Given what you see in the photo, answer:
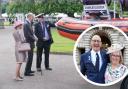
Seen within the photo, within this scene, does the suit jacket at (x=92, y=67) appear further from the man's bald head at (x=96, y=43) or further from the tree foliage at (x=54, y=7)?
the tree foliage at (x=54, y=7)

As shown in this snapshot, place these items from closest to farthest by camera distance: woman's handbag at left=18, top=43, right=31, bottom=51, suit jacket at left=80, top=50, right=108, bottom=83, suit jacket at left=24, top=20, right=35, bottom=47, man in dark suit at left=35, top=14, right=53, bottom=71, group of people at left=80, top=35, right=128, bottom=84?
group of people at left=80, top=35, right=128, bottom=84
suit jacket at left=80, top=50, right=108, bottom=83
woman's handbag at left=18, top=43, right=31, bottom=51
suit jacket at left=24, top=20, right=35, bottom=47
man in dark suit at left=35, top=14, right=53, bottom=71

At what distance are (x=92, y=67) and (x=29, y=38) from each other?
4.15 metres

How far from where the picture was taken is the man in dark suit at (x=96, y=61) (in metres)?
7.87

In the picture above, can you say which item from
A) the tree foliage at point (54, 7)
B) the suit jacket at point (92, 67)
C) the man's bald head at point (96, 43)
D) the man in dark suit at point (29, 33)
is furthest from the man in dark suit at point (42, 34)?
the tree foliage at point (54, 7)

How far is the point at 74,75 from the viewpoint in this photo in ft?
39.0

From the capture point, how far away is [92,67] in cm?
791

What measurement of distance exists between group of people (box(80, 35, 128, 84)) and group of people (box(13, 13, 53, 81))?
3.40 meters

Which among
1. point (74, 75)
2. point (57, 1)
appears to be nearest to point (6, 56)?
point (74, 75)

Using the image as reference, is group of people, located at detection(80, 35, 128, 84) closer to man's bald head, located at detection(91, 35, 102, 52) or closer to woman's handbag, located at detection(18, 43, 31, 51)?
man's bald head, located at detection(91, 35, 102, 52)

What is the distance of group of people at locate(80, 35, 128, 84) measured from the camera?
779 centimetres

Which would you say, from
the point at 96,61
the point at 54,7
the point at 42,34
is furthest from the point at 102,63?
the point at 54,7

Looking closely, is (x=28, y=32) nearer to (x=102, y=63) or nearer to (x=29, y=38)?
(x=29, y=38)

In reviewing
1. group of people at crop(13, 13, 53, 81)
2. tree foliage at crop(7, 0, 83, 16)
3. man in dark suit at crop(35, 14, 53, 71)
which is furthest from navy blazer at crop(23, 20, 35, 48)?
tree foliage at crop(7, 0, 83, 16)

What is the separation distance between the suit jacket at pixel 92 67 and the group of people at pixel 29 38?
3.34 meters
